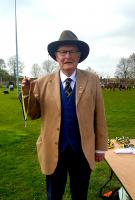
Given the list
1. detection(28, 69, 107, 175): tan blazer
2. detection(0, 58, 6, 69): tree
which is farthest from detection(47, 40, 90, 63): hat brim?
detection(0, 58, 6, 69): tree

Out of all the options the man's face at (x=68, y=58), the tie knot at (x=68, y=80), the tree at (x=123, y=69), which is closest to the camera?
the man's face at (x=68, y=58)

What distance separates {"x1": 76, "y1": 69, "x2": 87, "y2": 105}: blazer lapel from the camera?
341 cm

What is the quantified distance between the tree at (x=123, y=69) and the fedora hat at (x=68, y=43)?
7125 centimetres

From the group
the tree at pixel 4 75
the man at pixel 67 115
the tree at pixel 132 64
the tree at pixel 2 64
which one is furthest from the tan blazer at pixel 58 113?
the tree at pixel 2 64

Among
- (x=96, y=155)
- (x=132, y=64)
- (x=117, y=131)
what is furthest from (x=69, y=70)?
(x=132, y=64)

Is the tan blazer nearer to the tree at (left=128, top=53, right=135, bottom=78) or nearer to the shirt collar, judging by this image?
the shirt collar

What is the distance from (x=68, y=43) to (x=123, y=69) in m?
74.7

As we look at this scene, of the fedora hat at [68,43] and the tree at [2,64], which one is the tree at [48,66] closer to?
the tree at [2,64]

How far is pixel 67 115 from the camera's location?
11.2ft

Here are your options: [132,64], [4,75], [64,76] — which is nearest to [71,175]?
[64,76]

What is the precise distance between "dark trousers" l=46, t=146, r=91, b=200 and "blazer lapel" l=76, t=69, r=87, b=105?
1.66 ft

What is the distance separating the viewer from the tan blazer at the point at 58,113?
11.2 feet

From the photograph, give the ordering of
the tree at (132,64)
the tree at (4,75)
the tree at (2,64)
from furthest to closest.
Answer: the tree at (2,64)
the tree at (4,75)
the tree at (132,64)

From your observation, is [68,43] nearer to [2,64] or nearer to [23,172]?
[23,172]
